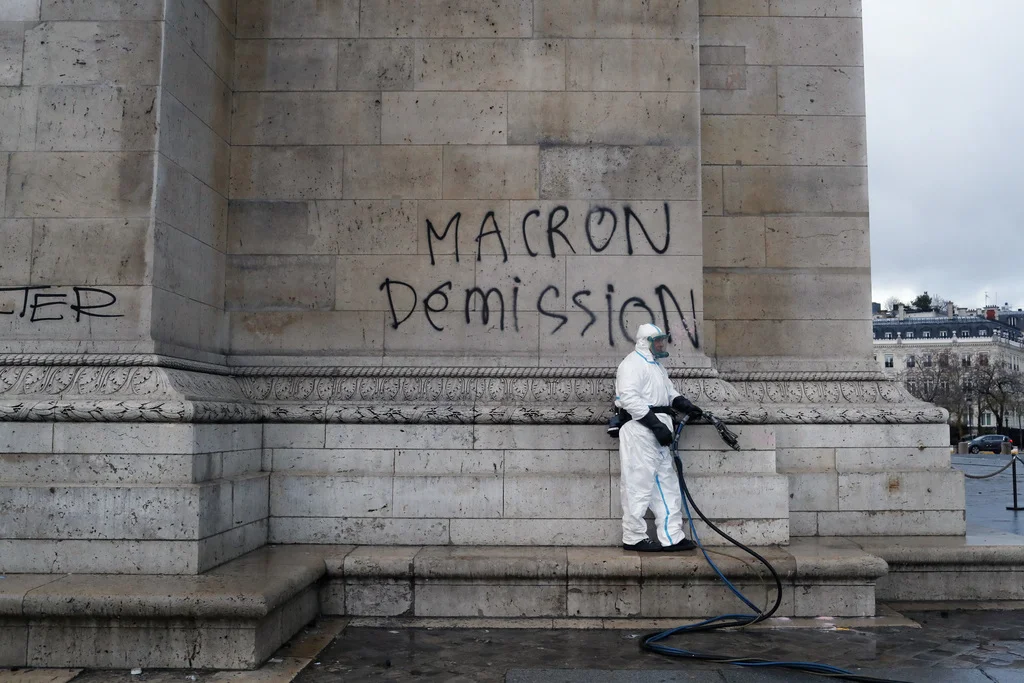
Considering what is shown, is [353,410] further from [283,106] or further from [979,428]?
[979,428]

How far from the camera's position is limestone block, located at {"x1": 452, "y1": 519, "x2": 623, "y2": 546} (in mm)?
8922

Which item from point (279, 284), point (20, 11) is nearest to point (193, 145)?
point (279, 284)

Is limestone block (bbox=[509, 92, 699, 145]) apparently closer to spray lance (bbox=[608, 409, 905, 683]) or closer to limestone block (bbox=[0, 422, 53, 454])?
spray lance (bbox=[608, 409, 905, 683])

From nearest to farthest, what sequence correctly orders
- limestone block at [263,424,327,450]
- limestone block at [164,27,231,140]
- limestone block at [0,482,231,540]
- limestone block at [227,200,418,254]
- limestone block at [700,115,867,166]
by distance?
limestone block at [0,482,231,540] < limestone block at [164,27,231,140] < limestone block at [263,424,327,450] < limestone block at [227,200,418,254] < limestone block at [700,115,867,166]

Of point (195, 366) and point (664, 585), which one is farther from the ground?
point (195, 366)

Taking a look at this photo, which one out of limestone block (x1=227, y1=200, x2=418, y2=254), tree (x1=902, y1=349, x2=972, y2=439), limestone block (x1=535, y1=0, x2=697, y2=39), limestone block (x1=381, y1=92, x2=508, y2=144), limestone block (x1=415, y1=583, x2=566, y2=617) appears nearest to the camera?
limestone block (x1=415, y1=583, x2=566, y2=617)

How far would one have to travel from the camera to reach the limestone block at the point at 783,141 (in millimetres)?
10891

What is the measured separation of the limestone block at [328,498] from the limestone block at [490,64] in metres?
4.53

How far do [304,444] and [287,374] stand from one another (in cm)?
83

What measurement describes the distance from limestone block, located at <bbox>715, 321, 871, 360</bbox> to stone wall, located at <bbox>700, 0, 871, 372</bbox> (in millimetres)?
12

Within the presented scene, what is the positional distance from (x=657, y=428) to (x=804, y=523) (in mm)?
2673

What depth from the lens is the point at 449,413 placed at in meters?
9.24

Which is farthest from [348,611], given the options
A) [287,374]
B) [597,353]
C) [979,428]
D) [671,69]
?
[979,428]

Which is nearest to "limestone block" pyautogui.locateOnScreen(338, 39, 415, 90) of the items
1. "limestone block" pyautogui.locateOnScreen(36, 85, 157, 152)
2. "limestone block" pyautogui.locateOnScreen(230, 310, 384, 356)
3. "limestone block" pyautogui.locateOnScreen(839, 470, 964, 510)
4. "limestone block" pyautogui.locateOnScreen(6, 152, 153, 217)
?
"limestone block" pyautogui.locateOnScreen(36, 85, 157, 152)
